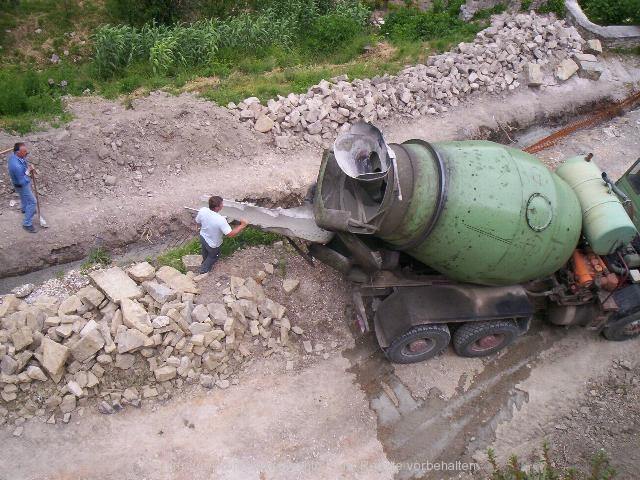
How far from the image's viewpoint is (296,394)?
7.14 meters

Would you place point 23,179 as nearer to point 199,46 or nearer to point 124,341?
point 124,341

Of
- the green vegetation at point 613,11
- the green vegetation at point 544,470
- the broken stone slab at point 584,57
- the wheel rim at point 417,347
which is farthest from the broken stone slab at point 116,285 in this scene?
the green vegetation at point 613,11

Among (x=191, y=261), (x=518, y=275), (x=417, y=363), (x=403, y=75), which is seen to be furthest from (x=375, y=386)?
(x=403, y=75)

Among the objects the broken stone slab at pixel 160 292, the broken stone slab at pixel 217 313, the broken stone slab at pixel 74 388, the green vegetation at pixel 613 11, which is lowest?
the broken stone slab at pixel 74 388

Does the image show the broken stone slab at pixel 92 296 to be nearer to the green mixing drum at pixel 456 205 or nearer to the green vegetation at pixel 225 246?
the green vegetation at pixel 225 246

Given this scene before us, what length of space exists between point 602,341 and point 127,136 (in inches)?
322

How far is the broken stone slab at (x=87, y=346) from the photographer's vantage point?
258 inches

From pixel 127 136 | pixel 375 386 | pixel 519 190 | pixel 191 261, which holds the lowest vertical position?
pixel 375 386

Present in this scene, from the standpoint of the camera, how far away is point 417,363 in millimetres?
7660

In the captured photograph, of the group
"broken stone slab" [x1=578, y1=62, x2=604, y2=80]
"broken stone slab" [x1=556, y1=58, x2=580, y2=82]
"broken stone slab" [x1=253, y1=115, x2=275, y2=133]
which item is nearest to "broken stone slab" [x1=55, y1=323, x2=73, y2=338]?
"broken stone slab" [x1=253, y1=115, x2=275, y2=133]

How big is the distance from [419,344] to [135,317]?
3594 millimetres

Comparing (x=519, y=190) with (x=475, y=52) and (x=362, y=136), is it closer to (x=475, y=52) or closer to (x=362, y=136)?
(x=362, y=136)

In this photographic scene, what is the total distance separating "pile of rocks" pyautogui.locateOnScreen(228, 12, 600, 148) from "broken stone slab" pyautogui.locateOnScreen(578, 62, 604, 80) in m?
0.40

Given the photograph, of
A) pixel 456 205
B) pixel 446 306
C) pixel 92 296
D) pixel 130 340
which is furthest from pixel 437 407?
pixel 92 296
